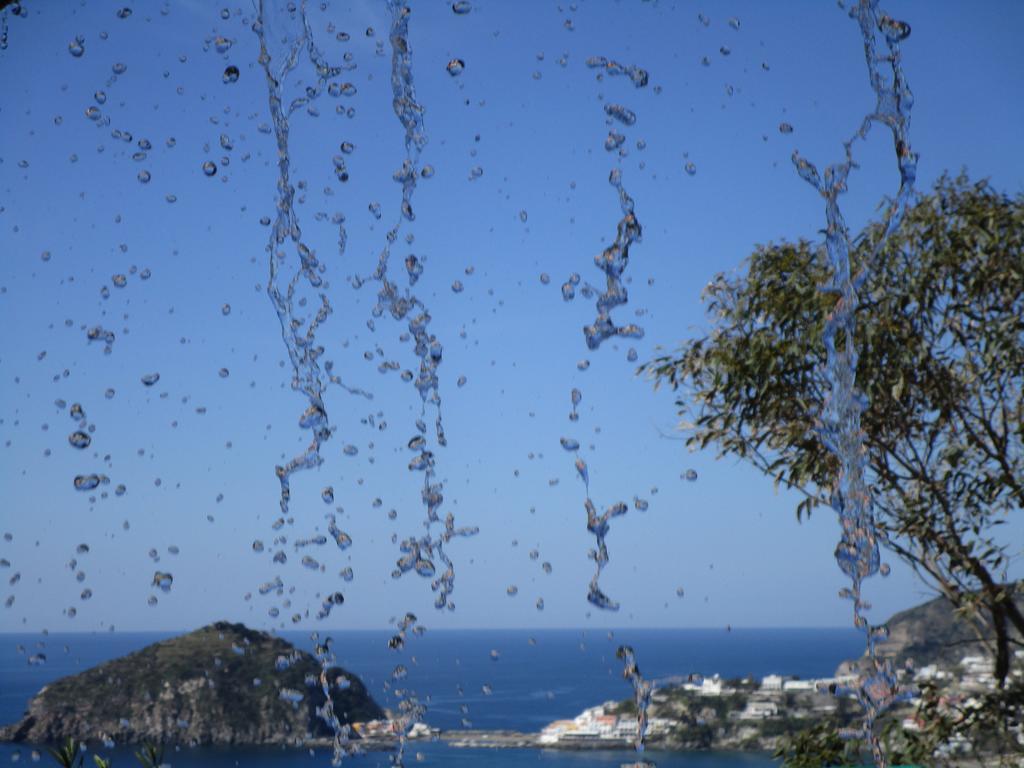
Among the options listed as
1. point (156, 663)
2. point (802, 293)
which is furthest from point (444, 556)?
point (156, 663)

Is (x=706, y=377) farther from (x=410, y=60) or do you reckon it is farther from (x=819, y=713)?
(x=819, y=713)

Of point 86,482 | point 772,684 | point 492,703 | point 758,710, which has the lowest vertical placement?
point 492,703

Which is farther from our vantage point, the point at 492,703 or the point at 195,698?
the point at 492,703

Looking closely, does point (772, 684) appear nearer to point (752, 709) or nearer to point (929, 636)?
point (752, 709)

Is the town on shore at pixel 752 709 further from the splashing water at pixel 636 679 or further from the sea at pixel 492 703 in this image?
the splashing water at pixel 636 679

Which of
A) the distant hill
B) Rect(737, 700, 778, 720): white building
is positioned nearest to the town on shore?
Rect(737, 700, 778, 720): white building

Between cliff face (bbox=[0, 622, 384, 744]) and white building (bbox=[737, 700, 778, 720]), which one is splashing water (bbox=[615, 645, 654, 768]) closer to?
white building (bbox=[737, 700, 778, 720])

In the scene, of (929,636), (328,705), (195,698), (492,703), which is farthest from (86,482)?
(492,703)
